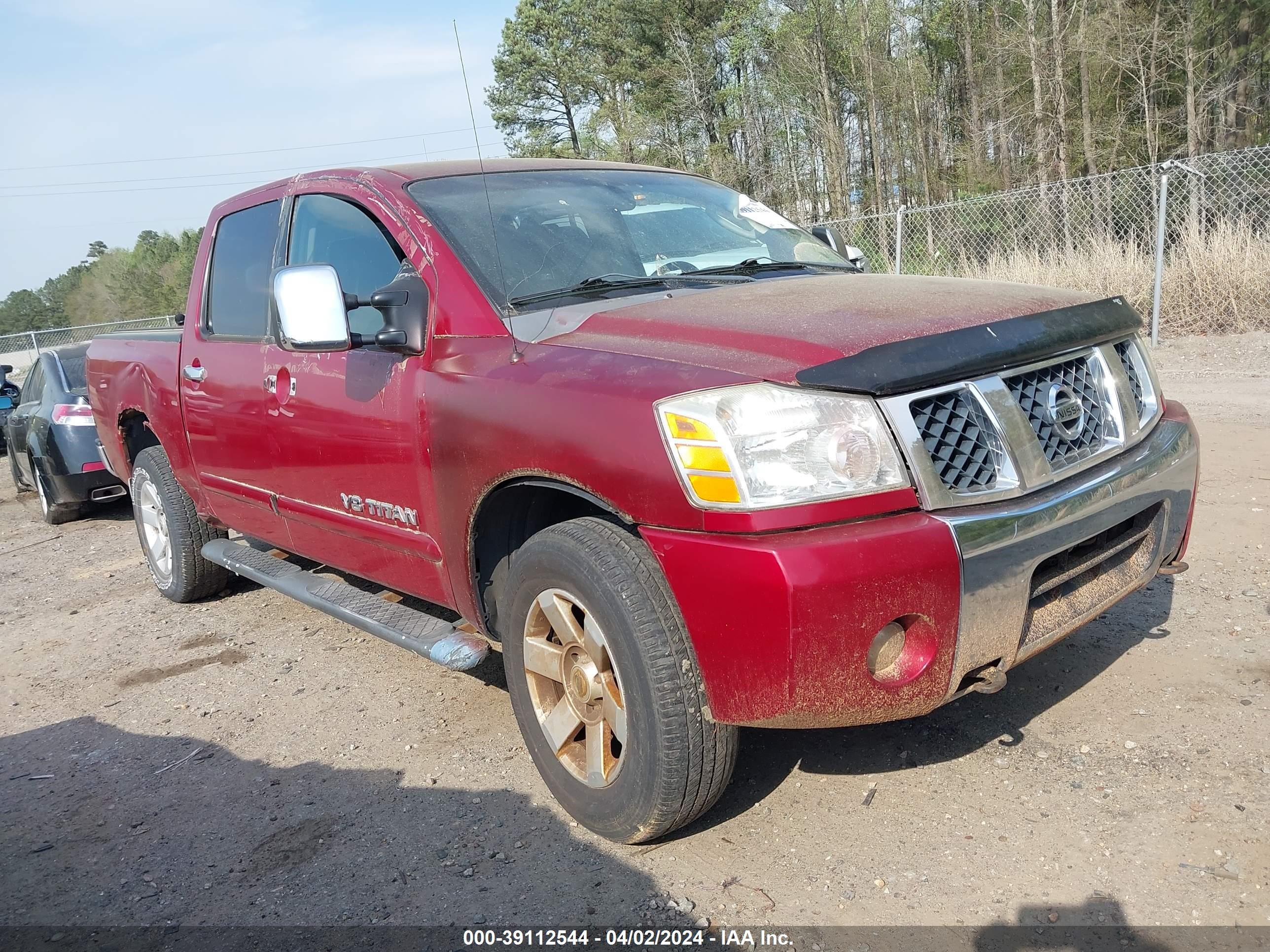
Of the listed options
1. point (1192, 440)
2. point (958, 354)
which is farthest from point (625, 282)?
point (1192, 440)

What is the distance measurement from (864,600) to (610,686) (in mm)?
763

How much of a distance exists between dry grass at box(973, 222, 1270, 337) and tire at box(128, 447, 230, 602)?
886cm

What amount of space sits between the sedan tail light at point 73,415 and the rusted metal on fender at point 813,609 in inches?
299

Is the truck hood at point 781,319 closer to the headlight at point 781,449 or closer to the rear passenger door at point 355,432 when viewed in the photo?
the headlight at point 781,449

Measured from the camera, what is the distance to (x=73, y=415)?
8.24 meters

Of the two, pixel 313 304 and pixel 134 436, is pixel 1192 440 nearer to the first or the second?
pixel 313 304

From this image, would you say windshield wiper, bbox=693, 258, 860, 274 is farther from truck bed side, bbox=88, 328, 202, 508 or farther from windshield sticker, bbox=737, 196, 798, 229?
truck bed side, bbox=88, 328, 202, 508

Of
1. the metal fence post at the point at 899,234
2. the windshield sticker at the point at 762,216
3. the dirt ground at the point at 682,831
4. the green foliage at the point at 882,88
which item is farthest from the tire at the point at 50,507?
the green foliage at the point at 882,88

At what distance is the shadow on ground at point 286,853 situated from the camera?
2514 millimetres

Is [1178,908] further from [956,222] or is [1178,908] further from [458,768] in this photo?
[956,222]

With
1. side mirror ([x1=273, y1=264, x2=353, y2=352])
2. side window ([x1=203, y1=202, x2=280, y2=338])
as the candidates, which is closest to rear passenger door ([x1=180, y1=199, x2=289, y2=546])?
side window ([x1=203, y1=202, x2=280, y2=338])

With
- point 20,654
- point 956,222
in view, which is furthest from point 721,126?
point 20,654

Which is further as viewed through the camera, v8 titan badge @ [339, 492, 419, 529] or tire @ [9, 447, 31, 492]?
tire @ [9, 447, 31, 492]

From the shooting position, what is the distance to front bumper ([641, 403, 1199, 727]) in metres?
2.09
